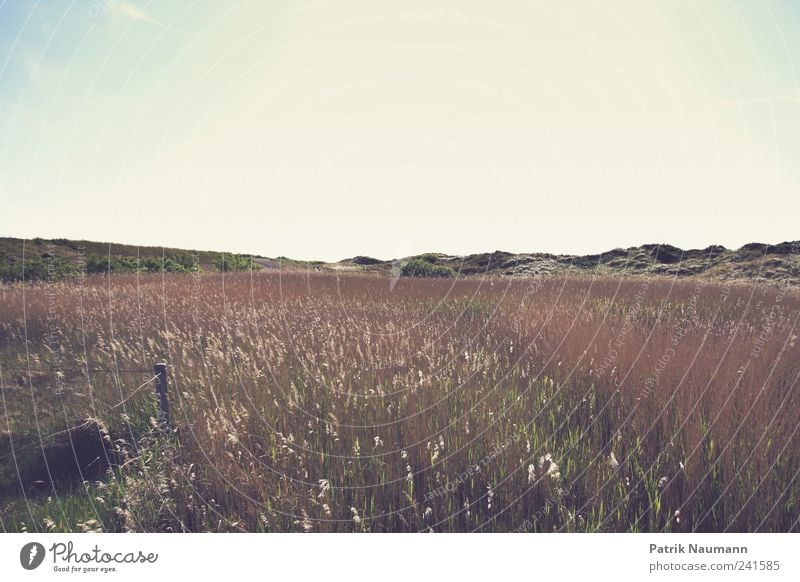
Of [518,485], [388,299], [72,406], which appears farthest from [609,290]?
[72,406]

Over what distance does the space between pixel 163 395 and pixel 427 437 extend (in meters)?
2.12

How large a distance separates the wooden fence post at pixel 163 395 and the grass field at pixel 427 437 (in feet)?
0.44

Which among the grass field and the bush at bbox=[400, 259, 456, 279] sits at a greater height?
the bush at bbox=[400, 259, 456, 279]

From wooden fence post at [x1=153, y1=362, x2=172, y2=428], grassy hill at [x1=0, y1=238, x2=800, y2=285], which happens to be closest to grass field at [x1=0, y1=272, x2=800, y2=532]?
wooden fence post at [x1=153, y1=362, x2=172, y2=428]

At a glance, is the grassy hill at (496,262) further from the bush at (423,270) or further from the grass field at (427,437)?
the grass field at (427,437)

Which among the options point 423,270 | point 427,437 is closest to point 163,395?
point 427,437

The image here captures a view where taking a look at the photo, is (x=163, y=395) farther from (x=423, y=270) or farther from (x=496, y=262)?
(x=496, y=262)

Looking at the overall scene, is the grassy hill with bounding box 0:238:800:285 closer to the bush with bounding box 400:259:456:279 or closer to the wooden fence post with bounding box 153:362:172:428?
the bush with bounding box 400:259:456:279

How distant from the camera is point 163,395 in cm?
361

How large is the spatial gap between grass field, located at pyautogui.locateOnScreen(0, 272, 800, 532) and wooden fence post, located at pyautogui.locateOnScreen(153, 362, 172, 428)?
5.3 inches

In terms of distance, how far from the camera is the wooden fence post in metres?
3.60

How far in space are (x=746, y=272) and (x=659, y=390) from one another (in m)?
35.7

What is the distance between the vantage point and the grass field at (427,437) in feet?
8.39
